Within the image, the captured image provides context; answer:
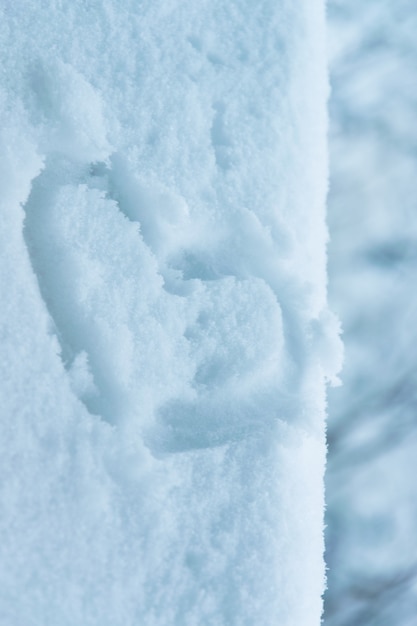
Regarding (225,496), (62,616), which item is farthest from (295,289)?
(62,616)

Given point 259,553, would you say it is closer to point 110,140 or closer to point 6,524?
point 6,524

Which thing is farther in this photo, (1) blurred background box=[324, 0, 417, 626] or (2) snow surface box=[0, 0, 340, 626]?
(1) blurred background box=[324, 0, 417, 626]

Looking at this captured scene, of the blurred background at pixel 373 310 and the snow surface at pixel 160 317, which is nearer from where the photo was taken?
the snow surface at pixel 160 317

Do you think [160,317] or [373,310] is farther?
[373,310]
